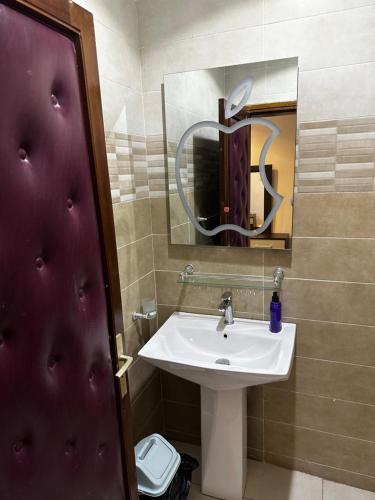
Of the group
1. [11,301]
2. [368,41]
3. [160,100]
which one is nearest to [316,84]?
[368,41]

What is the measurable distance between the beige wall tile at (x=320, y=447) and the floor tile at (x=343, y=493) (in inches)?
3.9

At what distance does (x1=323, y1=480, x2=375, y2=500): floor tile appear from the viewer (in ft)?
5.62

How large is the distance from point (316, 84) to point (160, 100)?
713 millimetres

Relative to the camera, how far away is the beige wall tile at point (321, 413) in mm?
1679

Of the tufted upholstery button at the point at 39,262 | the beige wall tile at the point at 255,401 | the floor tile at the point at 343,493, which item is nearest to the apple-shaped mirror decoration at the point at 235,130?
the beige wall tile at the point at 255,401

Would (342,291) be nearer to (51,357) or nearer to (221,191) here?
(221,191)

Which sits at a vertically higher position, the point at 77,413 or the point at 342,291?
the point at 342,291

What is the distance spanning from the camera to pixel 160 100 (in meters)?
1.67

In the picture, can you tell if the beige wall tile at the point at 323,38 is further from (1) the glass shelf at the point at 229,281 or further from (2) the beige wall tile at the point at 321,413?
(2) the beige wall tile at the point at 321,413

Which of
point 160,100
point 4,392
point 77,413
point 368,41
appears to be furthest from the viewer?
point 160,100

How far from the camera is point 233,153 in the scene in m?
1.60

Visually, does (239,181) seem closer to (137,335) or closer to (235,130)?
(235,130)

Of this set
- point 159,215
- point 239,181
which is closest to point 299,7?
point 239,181

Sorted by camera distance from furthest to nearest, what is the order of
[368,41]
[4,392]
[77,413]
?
[368,41] < [77,413] < [4,392]
